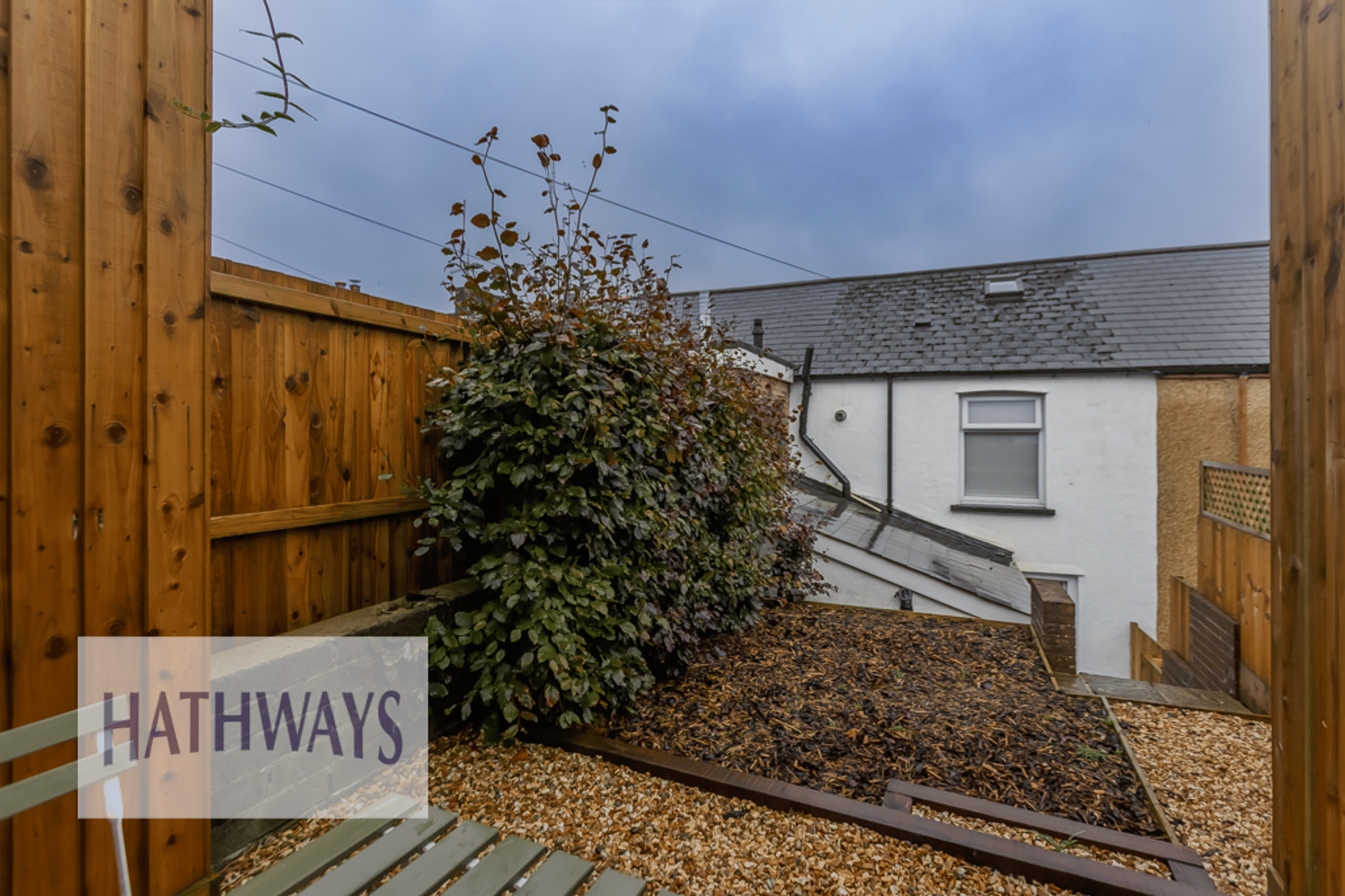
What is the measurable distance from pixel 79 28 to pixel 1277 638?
9.41 ft

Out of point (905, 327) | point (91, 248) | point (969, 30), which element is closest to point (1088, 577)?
point (905, 327)

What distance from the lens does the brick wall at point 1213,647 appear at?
3916 millimetres

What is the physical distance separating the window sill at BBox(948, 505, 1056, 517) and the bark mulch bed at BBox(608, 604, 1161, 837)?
4104mm

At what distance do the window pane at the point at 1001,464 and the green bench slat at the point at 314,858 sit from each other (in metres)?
8.14

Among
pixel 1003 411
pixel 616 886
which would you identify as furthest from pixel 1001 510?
pixel 616 886

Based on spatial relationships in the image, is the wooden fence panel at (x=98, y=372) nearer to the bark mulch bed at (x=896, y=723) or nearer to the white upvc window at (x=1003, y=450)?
the bark mulch bed at (x=896, y=723)

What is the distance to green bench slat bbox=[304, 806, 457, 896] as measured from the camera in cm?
121

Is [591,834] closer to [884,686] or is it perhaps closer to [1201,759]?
[884,686]

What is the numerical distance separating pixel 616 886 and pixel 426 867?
432 mm

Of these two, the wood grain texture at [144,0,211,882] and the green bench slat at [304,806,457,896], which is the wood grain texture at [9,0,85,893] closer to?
the wood grain texture at [144,0,211,882]

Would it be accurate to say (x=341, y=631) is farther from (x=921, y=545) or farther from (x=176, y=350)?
(x=921, y=545)

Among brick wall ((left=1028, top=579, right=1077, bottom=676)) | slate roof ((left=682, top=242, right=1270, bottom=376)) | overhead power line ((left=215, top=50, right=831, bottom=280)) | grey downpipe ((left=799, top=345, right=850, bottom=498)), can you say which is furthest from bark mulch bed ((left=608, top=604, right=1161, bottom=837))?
slate roof ((left=682, top=242, right=1270, bottom=376))

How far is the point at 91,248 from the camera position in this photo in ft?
4.17

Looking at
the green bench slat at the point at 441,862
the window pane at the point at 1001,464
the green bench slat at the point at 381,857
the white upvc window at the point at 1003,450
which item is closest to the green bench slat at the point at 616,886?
the green bench slat at the point at 441,862
